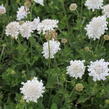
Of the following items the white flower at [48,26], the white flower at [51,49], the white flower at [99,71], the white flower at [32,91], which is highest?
the white flower at [48,26]

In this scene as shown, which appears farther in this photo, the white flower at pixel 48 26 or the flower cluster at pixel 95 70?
the white flower at pixel 48 26

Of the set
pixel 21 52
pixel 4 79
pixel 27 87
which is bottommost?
pixel 27 87

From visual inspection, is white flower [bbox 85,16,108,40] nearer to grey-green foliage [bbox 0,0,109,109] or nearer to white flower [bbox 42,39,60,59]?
grey-green foliage [bbox 0,0,109,109]

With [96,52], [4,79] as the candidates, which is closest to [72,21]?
[96,52]

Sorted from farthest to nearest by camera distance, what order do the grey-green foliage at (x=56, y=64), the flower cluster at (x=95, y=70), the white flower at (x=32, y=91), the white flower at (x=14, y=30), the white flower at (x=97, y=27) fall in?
the white flower at (x=14, y=30), the white flower at (x=97, y=27), the grey-green foliage at (x=56, y=64), the flower cluster at (x=95, y=70), the white flower at (x=32, y=91)

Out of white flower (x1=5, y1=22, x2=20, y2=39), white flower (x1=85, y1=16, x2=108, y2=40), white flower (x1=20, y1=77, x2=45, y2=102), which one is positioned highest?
white flower (x1=5, y1=22, x2=20, y2=39)

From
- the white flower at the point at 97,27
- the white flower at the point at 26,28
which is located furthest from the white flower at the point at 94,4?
the white flower at the point at 26,28

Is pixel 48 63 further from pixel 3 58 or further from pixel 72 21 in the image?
pixel 72 21

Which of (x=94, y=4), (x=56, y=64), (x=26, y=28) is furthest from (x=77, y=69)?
(x=94, y=4)

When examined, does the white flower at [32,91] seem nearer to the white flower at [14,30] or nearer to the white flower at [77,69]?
the white flower at [77,69]

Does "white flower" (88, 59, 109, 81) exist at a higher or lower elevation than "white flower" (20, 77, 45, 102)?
higher

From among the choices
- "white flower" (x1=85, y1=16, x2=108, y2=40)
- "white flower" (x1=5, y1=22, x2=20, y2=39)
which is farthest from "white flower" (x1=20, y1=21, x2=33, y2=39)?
"white flower" (x1=85, y1=16, x2=108, y2=40)
